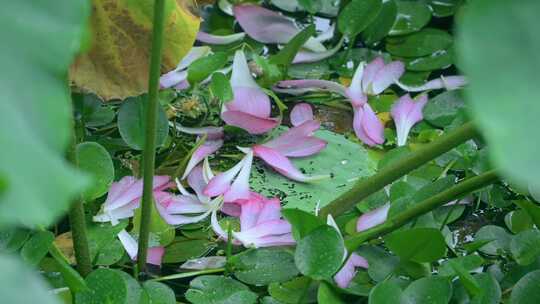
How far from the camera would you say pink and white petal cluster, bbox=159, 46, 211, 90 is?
1.11m

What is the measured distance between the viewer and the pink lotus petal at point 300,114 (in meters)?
1.12

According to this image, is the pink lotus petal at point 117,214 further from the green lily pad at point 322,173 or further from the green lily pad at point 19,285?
the green lily pad at point 19,285

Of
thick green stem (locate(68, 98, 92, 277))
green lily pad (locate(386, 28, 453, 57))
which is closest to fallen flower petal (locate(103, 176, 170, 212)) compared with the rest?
thick green stem (locate(68, 98, 92, 277))

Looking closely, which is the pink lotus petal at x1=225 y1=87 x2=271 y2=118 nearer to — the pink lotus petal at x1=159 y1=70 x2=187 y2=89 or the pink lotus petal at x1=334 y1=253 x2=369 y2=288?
the pink lotus petal at x1=159 y1=70 x2=187 y2=89

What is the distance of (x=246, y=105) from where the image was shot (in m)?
1.09

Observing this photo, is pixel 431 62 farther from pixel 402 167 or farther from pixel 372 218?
pixel 402 167

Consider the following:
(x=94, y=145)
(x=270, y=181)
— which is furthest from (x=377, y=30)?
(x=94, y=145)

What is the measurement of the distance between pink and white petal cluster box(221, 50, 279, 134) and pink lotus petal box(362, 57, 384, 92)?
125 millimetres

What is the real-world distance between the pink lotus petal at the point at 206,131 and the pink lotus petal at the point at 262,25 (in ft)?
0.70

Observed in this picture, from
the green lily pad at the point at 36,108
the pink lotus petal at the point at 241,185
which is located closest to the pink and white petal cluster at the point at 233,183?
the pink lotus petal at the point at 241,185

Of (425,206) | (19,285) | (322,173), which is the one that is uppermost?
(19,285)

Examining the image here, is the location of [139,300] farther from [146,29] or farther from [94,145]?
[146,29]

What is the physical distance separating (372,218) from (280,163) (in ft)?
0.45

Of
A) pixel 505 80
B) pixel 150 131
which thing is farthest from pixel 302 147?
pixel 505 80
